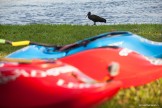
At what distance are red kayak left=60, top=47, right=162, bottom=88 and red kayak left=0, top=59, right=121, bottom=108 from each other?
1.20 m

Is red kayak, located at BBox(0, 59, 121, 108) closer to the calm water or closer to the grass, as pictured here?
the grass

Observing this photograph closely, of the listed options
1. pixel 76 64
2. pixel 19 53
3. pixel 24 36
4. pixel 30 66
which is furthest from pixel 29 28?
pixel 30 66

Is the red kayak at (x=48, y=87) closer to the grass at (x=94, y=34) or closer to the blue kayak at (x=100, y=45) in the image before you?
the grass at (x=94, y=34)

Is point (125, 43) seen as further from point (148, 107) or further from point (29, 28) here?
point (29, 28)

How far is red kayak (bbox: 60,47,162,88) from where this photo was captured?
664cm

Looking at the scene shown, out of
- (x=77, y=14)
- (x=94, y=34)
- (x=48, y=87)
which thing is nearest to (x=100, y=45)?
(x=48, y=87)

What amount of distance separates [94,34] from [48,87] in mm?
10987

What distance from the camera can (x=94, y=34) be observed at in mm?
15906

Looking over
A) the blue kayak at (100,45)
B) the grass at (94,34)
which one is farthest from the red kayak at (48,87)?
the blue kayak at (100,45)

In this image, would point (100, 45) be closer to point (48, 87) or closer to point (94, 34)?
point (48, 87)

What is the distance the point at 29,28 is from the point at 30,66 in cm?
1301

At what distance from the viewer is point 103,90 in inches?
186

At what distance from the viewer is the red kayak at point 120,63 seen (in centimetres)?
664

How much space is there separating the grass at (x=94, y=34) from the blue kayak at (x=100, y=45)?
876mm
